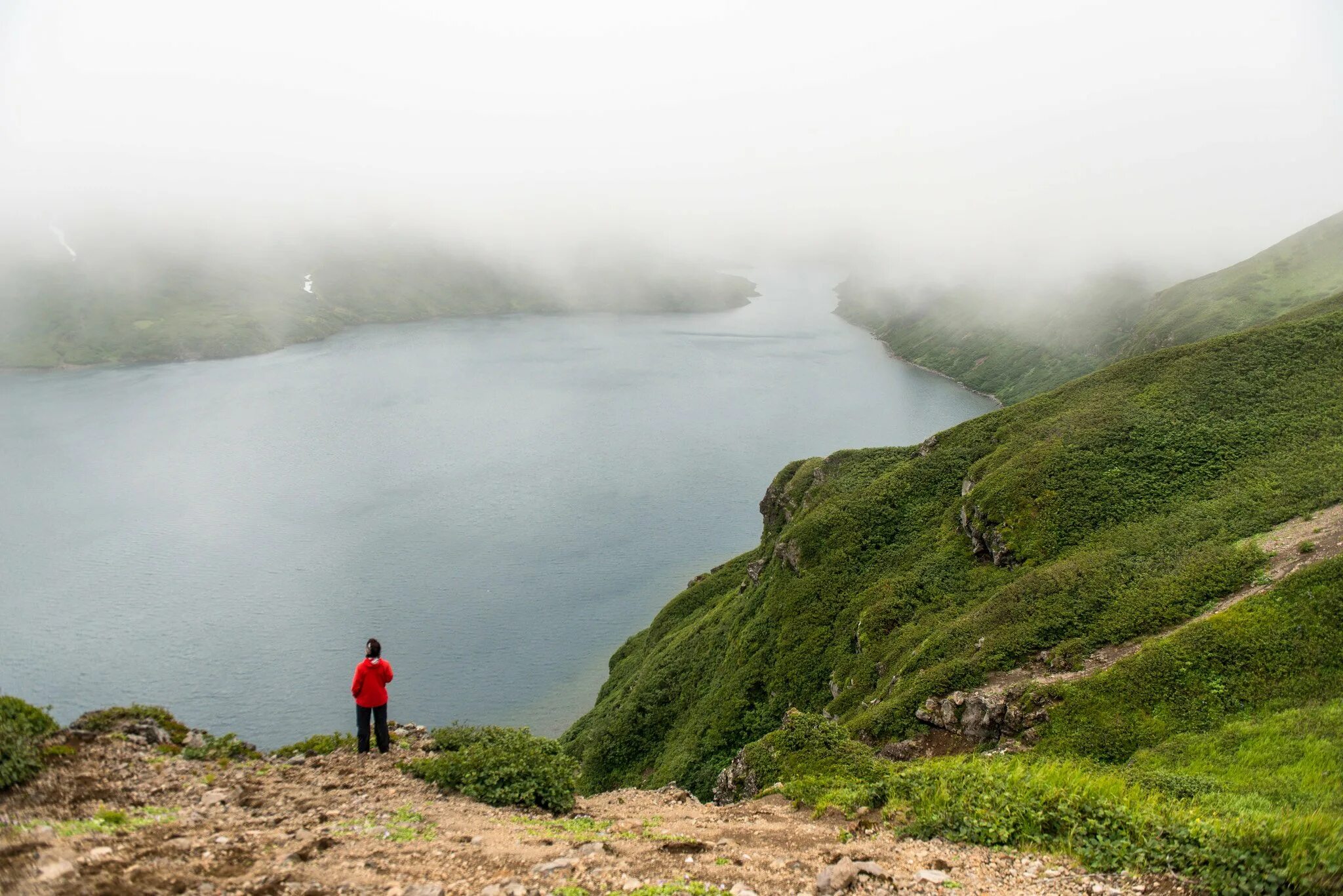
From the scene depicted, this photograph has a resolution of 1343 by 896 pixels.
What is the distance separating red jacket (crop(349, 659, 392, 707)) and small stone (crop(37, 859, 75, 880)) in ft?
28.5

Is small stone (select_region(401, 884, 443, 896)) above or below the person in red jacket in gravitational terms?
below

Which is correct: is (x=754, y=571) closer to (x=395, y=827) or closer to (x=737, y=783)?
(x=737, y=783)

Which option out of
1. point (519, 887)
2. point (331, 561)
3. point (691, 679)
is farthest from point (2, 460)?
point (519, 887)

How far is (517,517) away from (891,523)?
76.6 m

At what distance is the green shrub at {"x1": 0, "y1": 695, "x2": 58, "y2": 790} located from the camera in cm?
1413

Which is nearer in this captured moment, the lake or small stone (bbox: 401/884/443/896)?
small stone (bbox: 401/884/443/896)

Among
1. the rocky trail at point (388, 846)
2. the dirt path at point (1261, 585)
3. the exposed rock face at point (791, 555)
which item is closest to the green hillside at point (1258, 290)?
the exposed rock face at point (791, 555)

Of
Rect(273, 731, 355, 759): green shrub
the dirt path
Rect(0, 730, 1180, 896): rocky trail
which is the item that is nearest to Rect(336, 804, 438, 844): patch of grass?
Rect(0, 730, 1180, 896): rocky trail

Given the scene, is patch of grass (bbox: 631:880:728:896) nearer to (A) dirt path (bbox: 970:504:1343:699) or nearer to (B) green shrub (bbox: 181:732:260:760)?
(B) green shrub (bbox: 181:732:260:760)

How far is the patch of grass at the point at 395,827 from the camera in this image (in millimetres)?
14562

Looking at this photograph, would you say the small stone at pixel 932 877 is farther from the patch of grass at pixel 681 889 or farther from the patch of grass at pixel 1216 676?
the patch of grass at pixel 1216 676

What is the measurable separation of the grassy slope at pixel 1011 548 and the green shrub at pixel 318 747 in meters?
23.4

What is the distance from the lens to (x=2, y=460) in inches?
6068

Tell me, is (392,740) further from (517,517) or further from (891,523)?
(517,517)
